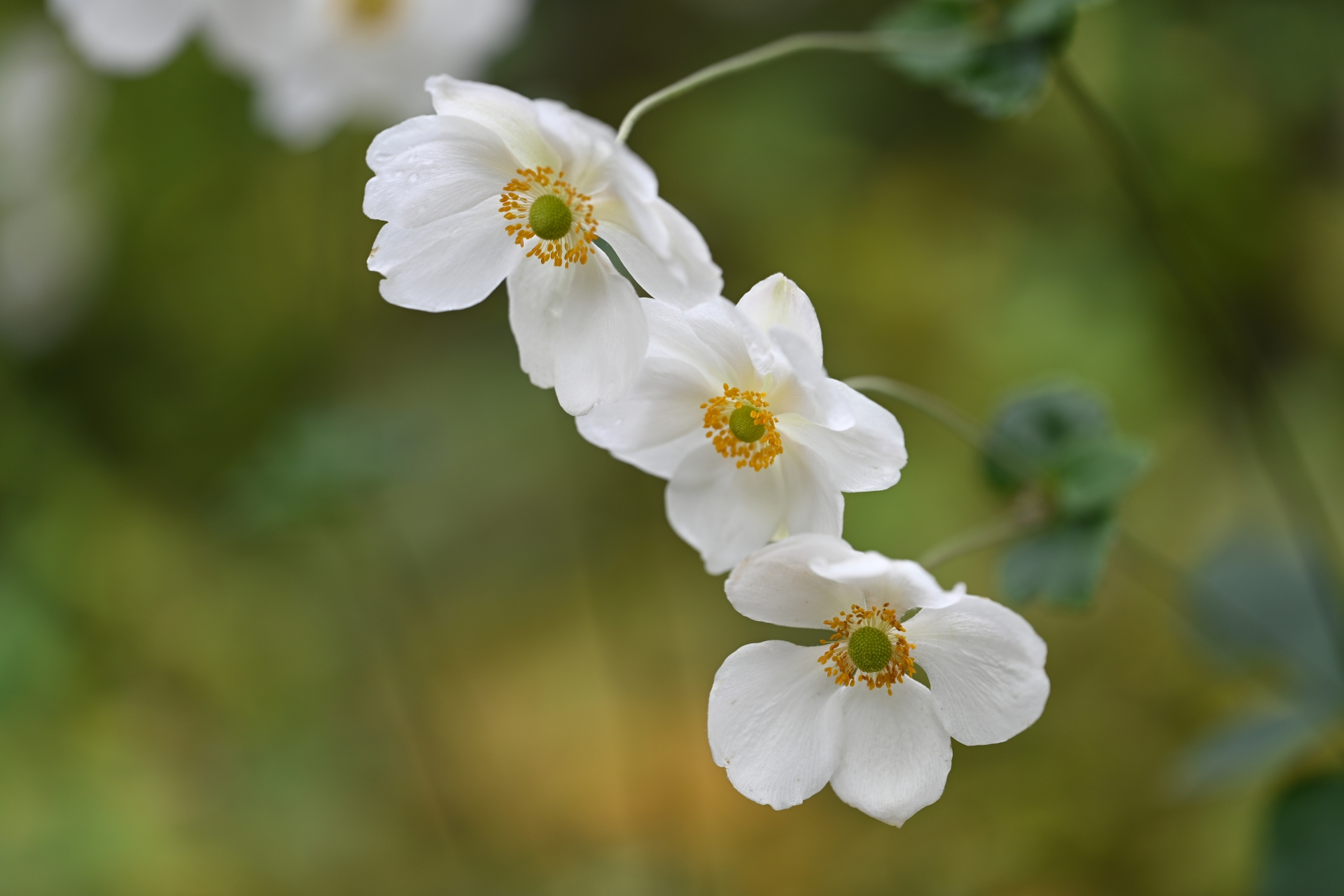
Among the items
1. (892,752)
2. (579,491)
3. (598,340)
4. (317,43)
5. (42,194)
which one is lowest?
(892,752)

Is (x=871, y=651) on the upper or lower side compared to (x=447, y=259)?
lower

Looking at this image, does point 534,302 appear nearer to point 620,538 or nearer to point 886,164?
point 620,538

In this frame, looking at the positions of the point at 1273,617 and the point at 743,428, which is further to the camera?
the point at 1273,617

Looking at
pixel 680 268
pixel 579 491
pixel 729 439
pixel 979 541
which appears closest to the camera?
pixel 680 268

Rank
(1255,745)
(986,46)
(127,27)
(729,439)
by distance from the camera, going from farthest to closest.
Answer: (127,27), (1255,745), (986,46), (729,439)

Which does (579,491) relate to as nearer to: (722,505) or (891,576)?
(722,505)

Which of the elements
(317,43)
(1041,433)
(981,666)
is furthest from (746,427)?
(317,43)

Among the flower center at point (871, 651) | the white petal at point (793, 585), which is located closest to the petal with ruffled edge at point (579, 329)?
the white petal at point (793, 585)

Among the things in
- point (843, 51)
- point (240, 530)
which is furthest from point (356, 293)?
point (843, 51)
